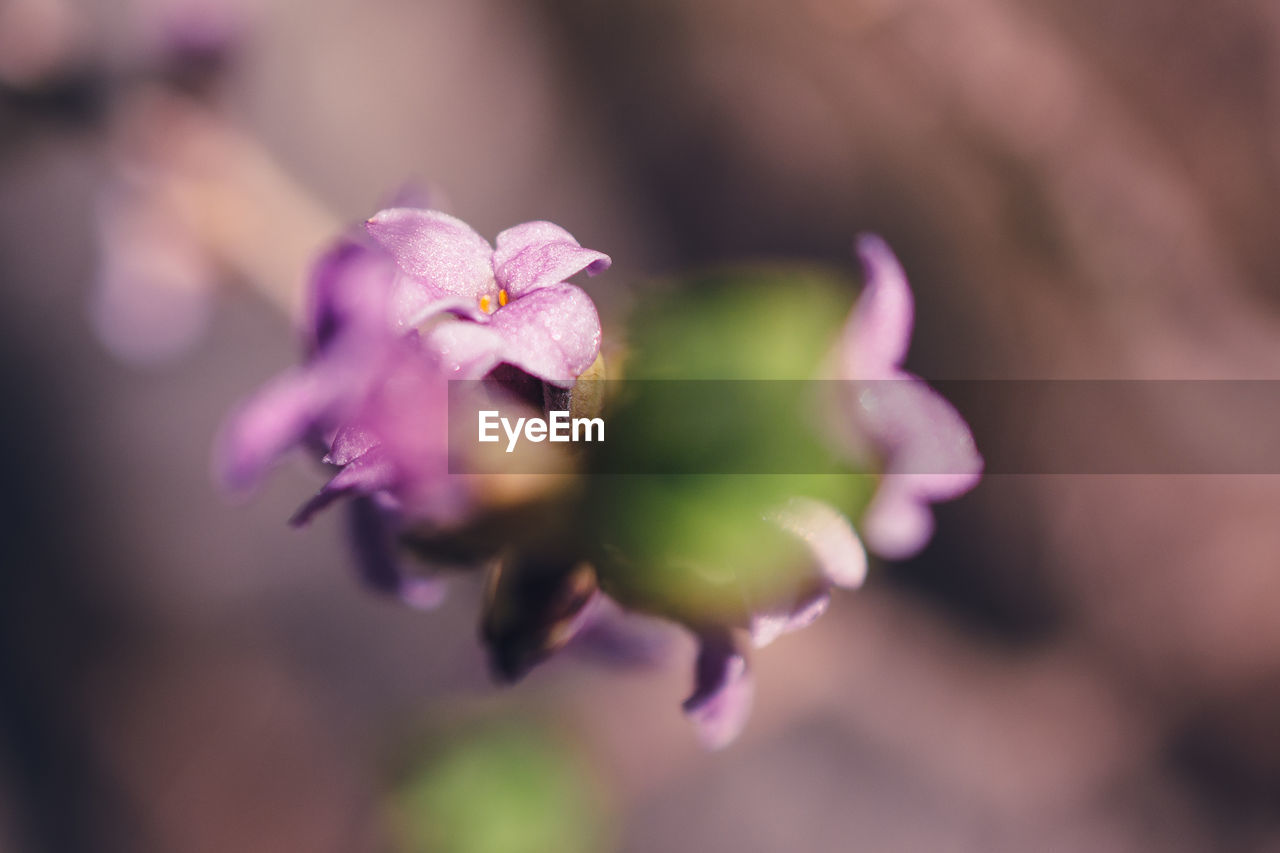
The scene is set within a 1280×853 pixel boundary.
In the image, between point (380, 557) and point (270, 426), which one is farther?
point (380, 557)

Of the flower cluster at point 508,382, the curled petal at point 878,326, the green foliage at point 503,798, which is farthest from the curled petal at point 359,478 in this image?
the green foliage at point 503,798

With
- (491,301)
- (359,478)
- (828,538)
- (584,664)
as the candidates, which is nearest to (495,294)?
(491,301)

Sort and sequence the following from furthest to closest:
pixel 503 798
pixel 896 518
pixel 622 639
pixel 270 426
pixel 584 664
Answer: pixel 503 798 → pixel 584 664 → pixel 622 639 → pixel 896 518 → pixel 270 426

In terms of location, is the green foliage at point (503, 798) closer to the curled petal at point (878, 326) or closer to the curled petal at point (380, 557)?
the curled petal at point (380, 557)

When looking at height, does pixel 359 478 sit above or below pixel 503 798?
above

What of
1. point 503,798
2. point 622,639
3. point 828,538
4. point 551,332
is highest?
point 551,332

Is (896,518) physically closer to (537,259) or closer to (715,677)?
(715,677)
